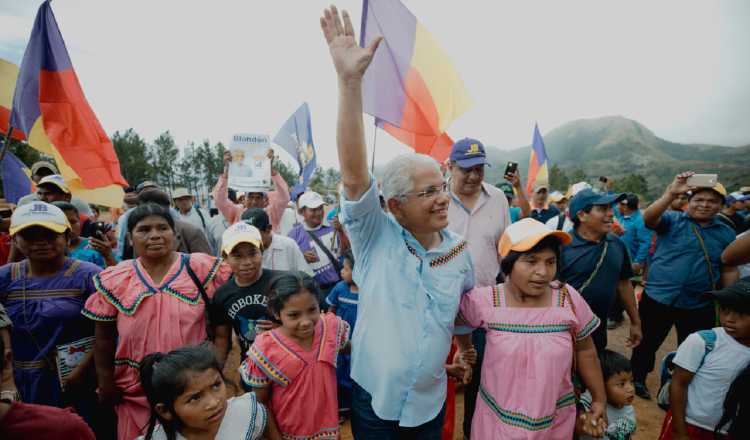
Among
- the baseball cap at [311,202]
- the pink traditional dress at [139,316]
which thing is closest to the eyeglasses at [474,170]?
the baseball cap at [311,202]

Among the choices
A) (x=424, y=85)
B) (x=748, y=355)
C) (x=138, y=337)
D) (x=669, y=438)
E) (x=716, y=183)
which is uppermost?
(x=424, y=85)

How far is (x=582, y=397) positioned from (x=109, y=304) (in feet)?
10.1

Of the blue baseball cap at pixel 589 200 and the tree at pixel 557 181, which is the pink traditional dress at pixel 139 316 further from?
the tree at pixel 557 181

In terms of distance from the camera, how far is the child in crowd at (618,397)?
2.30 meters

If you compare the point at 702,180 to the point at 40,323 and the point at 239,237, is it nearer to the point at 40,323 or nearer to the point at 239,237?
the point at 239,237

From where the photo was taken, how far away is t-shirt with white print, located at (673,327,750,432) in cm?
222

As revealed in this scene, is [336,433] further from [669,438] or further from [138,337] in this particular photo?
[669,438]

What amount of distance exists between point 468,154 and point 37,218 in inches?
123

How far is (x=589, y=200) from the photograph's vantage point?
2.98 metres

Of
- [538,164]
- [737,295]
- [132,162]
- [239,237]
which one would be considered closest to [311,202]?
[239,237]

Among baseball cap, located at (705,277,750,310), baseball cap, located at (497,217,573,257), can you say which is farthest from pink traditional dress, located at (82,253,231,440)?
baseball cap, located at (705,277,750,310)

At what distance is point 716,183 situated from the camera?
10.9 feet

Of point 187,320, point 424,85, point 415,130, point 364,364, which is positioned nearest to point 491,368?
point 364,364

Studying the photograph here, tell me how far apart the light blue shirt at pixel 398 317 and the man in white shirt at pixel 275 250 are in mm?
1976
